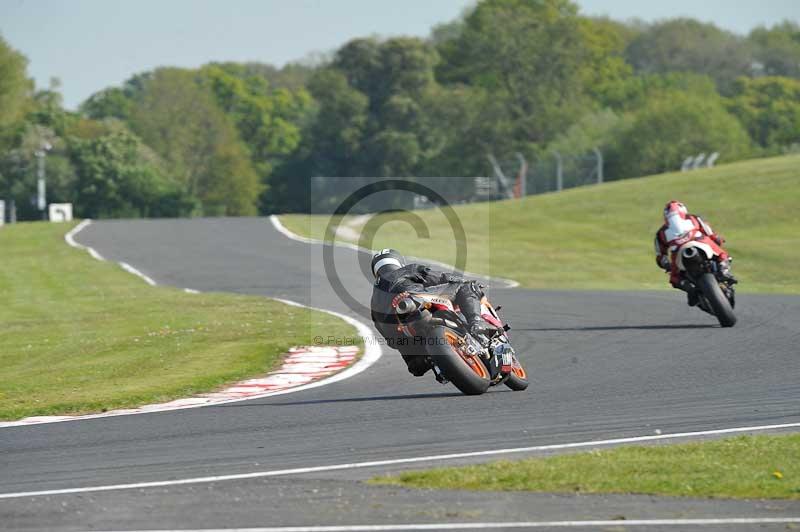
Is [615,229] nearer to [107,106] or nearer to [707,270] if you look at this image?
[707,270]

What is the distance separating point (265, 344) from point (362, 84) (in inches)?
3625

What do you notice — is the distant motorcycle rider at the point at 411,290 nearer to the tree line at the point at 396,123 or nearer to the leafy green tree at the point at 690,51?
the tree line at the point at 396,123

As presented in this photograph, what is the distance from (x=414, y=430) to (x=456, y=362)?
1.62 metres

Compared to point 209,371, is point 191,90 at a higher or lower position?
higher

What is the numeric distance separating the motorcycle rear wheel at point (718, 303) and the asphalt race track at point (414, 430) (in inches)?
6.6

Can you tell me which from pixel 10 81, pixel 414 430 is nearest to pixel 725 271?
pixel 414 430

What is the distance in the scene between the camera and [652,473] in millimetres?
8758

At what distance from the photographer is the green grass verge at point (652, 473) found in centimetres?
833

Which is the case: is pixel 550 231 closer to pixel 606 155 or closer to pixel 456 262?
pixel 456 262

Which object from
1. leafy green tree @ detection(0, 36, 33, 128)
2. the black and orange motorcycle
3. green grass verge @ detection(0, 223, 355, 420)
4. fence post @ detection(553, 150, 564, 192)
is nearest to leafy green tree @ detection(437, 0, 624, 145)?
fence post @ detection(553, 150, 564, 192)

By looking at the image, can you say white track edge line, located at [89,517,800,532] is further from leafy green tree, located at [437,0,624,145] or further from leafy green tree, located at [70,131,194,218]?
leafy green tree, located at [437,0,624,145]

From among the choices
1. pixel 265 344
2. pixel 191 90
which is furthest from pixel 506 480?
pixel 191 90

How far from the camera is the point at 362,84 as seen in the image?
108188 mm

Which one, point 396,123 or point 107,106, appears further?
point 107,106
